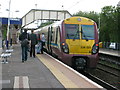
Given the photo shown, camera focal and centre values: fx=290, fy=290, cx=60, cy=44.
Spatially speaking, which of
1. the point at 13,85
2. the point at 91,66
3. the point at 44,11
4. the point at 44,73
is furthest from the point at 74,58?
the point at 44,11

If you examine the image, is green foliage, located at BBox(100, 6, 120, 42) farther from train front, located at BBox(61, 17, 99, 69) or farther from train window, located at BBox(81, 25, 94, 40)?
train front, located at BBox(61, 17, 99, 69)

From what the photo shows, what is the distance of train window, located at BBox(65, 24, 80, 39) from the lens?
14.7 m

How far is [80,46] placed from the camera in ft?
47.1

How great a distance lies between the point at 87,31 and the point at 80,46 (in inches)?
39.0

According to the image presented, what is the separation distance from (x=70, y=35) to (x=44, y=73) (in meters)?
4.69

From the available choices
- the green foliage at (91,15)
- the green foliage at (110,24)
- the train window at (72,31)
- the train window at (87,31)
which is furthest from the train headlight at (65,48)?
the green foliage at (91,15)

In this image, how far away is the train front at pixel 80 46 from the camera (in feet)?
47.0

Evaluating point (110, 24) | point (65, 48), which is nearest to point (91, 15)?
point (110, 24)

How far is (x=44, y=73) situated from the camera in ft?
34.1

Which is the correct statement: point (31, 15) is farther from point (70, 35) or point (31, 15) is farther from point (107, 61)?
point (70, 35)

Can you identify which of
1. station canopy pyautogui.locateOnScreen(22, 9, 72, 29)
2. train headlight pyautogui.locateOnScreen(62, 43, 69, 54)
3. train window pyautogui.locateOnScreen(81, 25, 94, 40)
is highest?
station canopy pyautogui.locateOnScreen(22, 9, 72, 29)

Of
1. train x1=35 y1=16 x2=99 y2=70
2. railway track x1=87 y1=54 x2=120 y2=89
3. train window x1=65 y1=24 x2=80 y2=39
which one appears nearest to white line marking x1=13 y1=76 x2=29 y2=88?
railway track x1=87 y1=54 x2=120 y2=89

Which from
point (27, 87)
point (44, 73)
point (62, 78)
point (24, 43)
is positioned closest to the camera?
point (27, 87)

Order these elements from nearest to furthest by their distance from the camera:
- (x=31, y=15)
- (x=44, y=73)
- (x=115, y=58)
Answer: (x=44, y=73), (x=115, y=58), (x=31, y=15)
